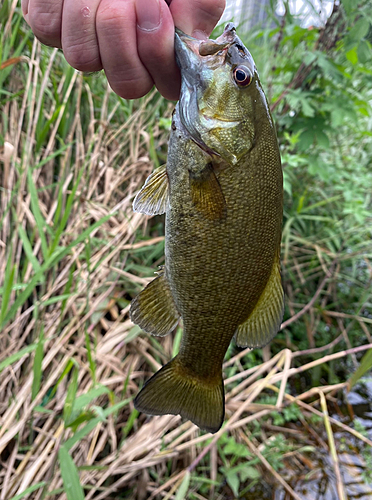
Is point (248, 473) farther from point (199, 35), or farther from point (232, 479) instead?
point (199, 35)

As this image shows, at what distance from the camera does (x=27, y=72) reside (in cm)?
227

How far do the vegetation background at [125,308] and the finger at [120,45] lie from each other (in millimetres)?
743

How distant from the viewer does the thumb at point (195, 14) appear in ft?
3.23

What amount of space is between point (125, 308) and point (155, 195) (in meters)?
1.21

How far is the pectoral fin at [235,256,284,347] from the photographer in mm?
1023

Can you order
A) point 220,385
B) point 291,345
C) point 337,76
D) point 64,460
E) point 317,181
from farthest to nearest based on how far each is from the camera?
point 317,181
point 291,345
point 337,76
point 64,460
point 220,385

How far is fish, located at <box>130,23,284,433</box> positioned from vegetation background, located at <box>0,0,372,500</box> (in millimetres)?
647

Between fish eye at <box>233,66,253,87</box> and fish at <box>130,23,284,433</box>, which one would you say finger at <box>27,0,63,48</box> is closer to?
fish at <box>130,23,284,433</box>

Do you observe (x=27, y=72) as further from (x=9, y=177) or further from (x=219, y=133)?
(x=219, y=133)

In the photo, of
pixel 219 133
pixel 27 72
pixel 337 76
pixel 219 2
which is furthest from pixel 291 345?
pixel 27 72

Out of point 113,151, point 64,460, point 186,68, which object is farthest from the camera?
point 113,151

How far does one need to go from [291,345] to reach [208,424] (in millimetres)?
1801

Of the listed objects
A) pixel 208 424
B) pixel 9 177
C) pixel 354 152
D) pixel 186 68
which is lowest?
pixel 9 177

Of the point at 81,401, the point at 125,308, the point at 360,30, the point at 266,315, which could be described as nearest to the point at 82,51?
the point at 266,315
